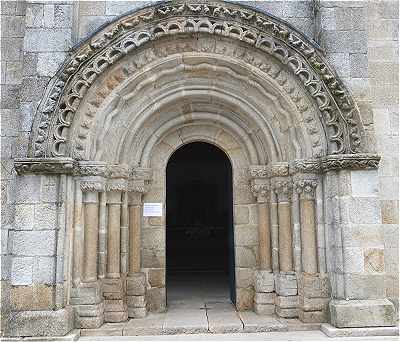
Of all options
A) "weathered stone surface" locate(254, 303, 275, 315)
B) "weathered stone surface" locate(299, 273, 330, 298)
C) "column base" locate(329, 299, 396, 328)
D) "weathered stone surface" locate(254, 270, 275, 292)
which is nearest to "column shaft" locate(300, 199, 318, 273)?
"weathered stone surface" locate(299, 273, 330, 298)

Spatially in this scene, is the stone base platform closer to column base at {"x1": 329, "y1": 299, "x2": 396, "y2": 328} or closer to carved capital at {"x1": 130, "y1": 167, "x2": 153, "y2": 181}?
column base at {"x1": 329, "y1": 299, "x2": 396, "y2": 328}

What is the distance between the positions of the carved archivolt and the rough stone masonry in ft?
0.06

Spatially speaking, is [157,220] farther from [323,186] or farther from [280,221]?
[323,186]

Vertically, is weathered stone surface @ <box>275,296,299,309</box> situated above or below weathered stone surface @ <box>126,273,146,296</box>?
below

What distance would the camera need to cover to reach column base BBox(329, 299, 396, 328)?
5062mm

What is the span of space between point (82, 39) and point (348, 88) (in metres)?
3.82

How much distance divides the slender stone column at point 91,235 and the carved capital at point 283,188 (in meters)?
2.56

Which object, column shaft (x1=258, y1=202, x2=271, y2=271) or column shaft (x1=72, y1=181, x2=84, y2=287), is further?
column shaft (x1=258, y1=202, x2=271, y2=271)

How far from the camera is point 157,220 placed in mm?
6238

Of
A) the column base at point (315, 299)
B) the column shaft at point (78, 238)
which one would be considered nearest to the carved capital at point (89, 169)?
the column shaft at point (78, 238)

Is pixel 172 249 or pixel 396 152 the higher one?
pixel 396 152

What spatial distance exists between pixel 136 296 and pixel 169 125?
260 cm

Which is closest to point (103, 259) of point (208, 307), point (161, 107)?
point (208, 307)

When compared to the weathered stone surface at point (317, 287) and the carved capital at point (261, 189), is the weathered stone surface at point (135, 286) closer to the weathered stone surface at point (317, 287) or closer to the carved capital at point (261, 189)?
the carved capital at point (261, 189)
